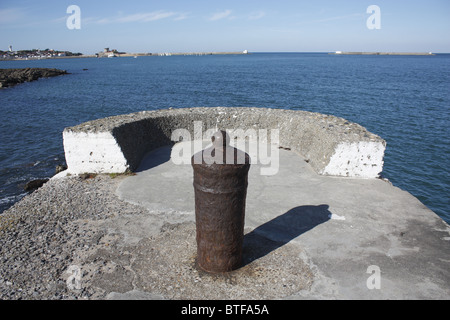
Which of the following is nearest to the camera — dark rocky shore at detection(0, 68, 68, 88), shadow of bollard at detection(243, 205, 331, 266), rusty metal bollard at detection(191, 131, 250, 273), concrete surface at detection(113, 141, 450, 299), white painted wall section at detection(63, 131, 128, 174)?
rusty metal bollard at detection(191, 131, 250, 273)

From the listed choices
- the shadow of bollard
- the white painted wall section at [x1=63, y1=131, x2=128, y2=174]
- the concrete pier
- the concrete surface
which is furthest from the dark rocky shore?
the shadow of bollard

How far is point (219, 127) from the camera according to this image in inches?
459

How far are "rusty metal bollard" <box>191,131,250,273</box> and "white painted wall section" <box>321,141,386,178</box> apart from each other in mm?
4556

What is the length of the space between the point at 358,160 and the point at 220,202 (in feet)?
17.2

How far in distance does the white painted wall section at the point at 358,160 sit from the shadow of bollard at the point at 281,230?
188 cm

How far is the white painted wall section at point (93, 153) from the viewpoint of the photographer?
859 centimetres

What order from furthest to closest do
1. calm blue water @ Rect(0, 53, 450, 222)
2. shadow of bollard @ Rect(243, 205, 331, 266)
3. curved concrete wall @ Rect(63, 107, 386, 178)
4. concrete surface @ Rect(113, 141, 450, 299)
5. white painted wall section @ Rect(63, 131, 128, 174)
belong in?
calm blue water @ Rect(0, 53, 450, 222), white painted wall section @ Rect(63, 131, 128, 174), curved concrete wall @ Rect(63, 107, 386, 178), shadow of bollard @ Rect(243, 205, 331, 266), concrete surface @ Rect(113, 141, 450, 299)

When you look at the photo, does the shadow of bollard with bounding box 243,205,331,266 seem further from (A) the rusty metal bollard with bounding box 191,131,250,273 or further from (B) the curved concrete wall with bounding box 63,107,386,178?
(B) the curved concrete wall with bounding box 63,107,386,178

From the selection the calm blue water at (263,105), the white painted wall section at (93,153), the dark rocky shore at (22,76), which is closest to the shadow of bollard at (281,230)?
the white painted wall section at (93,153)

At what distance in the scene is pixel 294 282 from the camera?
15.1ft

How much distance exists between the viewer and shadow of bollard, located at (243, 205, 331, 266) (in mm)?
5406

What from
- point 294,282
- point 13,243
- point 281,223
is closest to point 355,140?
point 281,223

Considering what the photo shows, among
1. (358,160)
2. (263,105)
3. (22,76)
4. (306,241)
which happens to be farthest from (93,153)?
(22,76)

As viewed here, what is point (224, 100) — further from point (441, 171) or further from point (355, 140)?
point (355, 140)
